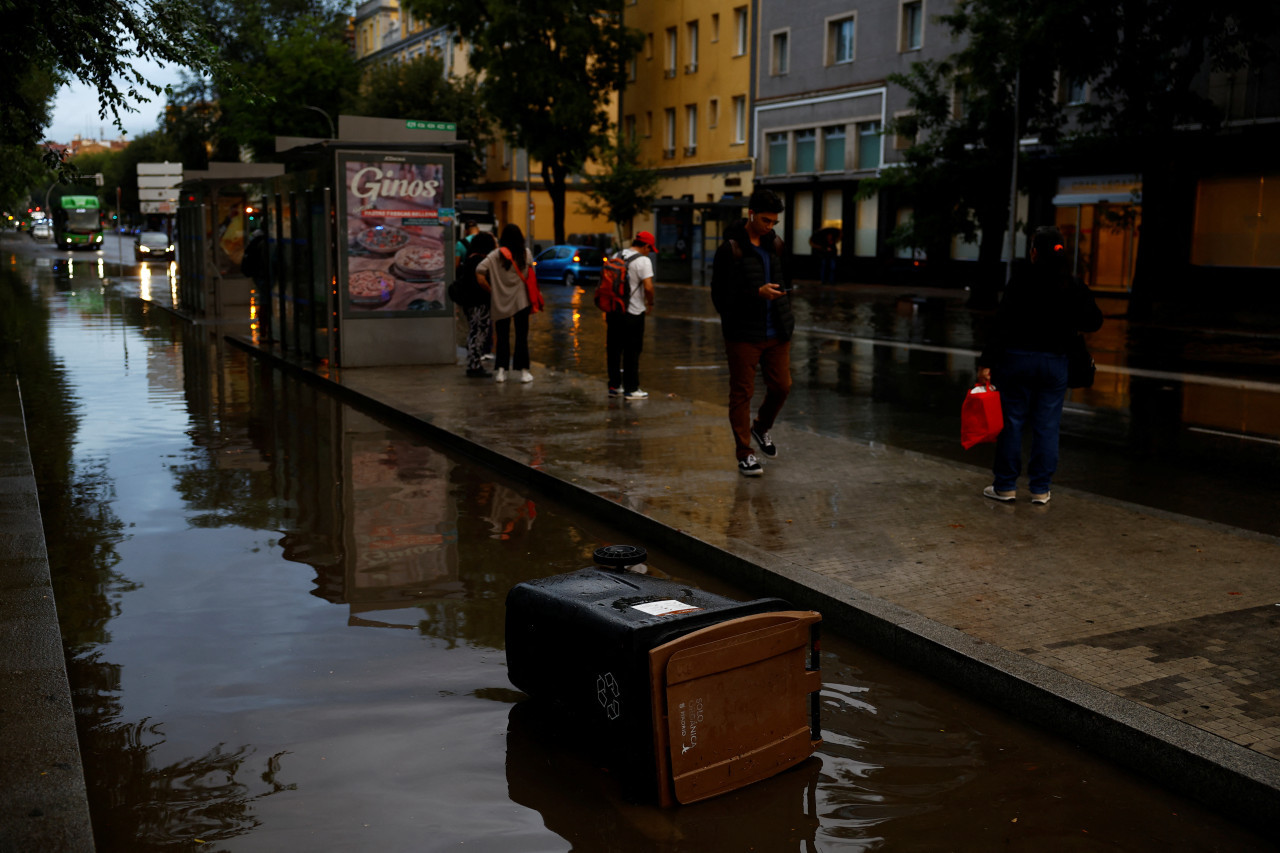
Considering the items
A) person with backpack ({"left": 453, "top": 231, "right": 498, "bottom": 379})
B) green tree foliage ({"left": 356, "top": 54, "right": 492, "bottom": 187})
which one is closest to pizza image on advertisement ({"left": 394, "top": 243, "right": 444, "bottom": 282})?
person with backpack ({"left": 453, "top": 231, "right": 498, "bottom": 379})

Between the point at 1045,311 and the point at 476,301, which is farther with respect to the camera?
the point at 476,301

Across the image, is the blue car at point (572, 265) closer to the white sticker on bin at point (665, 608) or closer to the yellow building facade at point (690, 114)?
the yellow building facade at point (690, 114)

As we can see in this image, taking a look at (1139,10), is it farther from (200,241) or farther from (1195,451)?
(200,241)

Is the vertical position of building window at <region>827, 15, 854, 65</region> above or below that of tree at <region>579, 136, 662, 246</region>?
above

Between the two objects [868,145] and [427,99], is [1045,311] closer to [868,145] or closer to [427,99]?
[868,145]

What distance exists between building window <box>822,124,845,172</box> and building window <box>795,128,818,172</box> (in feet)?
1.30

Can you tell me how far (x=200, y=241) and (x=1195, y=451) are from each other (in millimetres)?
21855

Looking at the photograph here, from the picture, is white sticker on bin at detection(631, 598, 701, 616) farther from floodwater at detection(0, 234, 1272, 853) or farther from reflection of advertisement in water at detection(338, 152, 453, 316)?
reflection of advertisement in water at detection(338, 152, 453, 316)

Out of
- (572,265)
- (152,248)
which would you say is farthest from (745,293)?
(152,248)

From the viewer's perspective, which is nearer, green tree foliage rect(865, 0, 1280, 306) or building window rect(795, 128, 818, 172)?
green tree foliage rect(865, 0, 1280, 306)

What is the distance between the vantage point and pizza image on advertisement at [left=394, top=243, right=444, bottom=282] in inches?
625

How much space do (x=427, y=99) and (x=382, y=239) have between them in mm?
48169

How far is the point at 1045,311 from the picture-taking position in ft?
24.9

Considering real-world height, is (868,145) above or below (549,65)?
below
